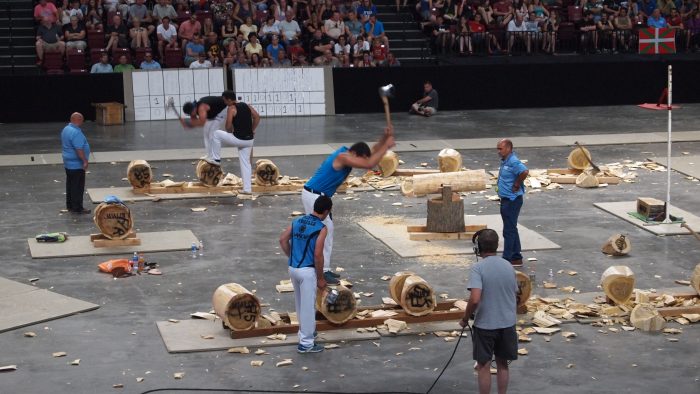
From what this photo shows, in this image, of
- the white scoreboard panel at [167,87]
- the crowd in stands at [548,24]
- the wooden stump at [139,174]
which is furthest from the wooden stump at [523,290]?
the crowd in stands at [548,24]

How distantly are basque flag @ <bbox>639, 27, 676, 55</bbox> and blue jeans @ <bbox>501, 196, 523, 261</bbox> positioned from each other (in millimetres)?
19142

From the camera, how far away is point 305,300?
12070 mm

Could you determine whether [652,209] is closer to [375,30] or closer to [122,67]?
[375,30]

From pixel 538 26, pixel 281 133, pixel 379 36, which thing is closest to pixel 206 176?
pixel 281 133

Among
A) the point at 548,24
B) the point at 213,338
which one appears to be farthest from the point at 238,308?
the point at 548,24

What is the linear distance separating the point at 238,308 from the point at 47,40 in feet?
64.9

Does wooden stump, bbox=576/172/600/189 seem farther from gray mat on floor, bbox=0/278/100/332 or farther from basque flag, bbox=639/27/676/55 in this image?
basque flag, bbox=639/27/676/55

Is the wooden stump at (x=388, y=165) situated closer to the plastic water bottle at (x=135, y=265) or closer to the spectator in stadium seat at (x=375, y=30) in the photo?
the plastic water bottle at (x=135, y=265)

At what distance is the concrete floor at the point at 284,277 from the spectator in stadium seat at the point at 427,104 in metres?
6.00

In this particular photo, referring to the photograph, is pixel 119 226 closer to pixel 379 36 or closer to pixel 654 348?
pixel 654 348

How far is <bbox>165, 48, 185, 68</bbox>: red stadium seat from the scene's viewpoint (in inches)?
1213

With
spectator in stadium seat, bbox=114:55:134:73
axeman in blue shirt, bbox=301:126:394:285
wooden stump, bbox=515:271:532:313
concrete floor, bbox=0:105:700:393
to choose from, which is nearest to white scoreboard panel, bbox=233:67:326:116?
spectator in stadium seat, bbox=114:55:134:73

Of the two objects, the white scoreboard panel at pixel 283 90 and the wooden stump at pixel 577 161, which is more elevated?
the white scoreboard panel at pixel 283 90

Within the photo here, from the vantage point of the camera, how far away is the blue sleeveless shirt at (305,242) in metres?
11.9
